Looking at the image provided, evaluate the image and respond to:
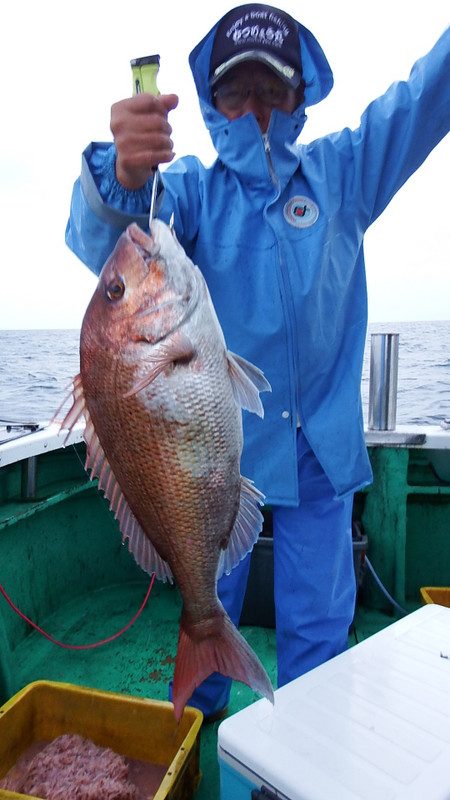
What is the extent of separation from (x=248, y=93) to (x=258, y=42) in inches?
8.2

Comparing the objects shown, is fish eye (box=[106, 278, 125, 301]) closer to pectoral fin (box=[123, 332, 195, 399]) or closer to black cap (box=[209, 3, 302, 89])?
pectoral fin (box=[123, 332, 195, 399])

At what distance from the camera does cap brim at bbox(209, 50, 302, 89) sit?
2109 mm

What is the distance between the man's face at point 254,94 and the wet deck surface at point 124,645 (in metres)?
2.63

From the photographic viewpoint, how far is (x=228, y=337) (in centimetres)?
225

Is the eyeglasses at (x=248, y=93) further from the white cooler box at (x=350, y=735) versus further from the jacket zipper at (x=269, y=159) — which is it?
the white cooler box at (x=350, y=735)

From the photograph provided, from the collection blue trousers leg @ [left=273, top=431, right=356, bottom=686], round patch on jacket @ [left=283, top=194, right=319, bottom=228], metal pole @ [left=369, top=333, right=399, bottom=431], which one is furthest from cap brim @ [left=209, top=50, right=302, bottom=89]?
metal pole @ [left=369, top=333, right=399, bottom=431]

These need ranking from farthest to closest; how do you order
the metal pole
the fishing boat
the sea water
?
the sea water → the metal pole → the fishing boat

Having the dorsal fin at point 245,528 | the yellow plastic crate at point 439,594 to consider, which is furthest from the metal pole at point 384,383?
the dorsal fin at point 245,528

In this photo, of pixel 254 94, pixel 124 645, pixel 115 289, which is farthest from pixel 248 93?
pixel 124 645

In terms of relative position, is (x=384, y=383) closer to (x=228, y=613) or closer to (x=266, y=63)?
(x=228, y=613)

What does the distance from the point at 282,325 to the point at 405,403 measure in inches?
412

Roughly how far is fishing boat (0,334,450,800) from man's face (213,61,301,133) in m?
1.87

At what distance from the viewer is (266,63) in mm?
2137

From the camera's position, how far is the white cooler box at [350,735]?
1.46 meters
